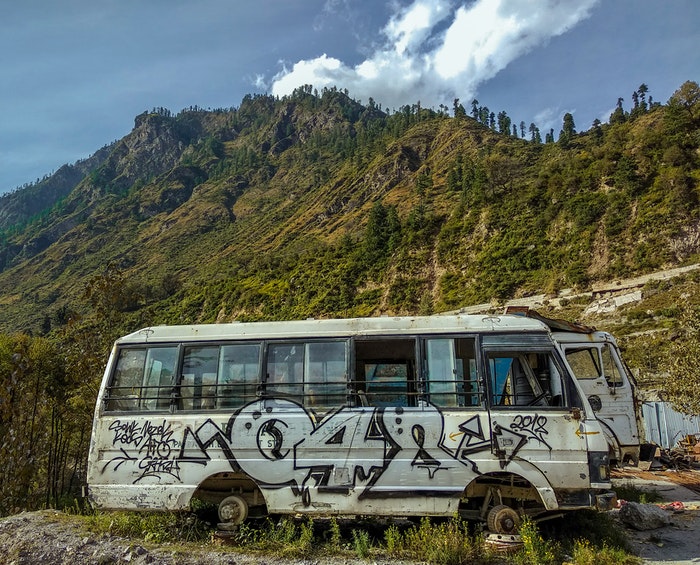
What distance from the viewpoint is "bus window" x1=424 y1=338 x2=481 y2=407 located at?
7.30 m

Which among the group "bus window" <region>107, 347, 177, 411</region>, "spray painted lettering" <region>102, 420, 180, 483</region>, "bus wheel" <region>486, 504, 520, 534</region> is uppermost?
"bus window" <region>107, 347, 177, 411</region>

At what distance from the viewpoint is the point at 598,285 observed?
54000 millimetres

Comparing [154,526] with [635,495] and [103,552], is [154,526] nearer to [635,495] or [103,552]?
[103,552]

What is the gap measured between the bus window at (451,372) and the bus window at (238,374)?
270 centimetres

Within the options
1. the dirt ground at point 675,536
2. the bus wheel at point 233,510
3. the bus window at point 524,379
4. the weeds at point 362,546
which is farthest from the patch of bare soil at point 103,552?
the dirt ground at point 675,536

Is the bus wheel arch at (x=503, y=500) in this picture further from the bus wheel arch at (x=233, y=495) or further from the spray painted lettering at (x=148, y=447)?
the spray painted lettering at (x=148, y=447)

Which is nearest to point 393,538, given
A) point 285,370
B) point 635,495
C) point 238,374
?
point 285,370

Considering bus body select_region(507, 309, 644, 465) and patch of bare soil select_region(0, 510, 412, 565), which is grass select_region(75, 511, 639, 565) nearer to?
A: patch of bare soil select_region(0, 510, 412, 565)

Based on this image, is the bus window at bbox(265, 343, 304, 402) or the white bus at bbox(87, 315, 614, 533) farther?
the bus window at bbox(265, 343, 304, 402)

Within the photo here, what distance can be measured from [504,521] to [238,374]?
451 centimetres

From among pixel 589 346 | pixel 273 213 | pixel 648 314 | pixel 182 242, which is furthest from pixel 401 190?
pixel 589 346

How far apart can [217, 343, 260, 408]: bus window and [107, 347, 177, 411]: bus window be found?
832 millimetres

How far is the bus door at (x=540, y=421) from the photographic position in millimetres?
Result: 6895

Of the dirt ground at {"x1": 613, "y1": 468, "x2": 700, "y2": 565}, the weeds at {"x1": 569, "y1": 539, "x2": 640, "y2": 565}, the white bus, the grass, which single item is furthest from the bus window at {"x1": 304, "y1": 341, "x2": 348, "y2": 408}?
the dirt ground at {"x1": 613, "y1": 468, "x2": 700, "y2": 565}
